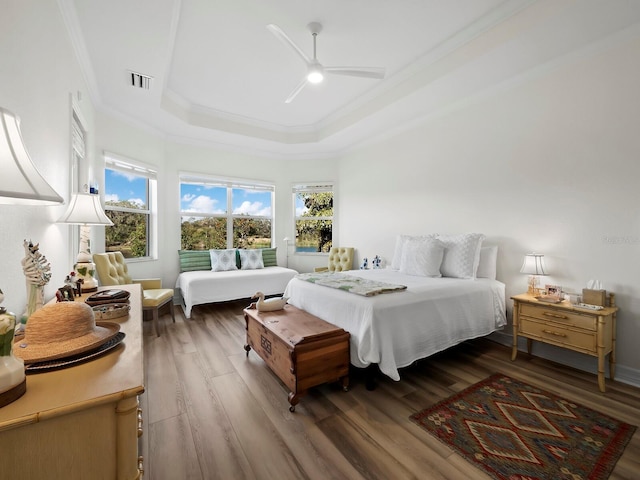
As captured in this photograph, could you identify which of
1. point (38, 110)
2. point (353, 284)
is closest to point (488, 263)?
point (353, 284)

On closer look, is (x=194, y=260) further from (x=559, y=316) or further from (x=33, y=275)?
(x=559, y=316)

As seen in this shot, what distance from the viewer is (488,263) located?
3330 millimetres

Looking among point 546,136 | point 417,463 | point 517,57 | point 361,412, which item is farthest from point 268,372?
point 517,57

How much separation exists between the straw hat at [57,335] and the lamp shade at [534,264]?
11.0 ft

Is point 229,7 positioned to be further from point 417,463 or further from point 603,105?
point 417,463

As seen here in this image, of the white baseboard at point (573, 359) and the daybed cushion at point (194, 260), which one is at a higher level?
the daybed cushion at point (194, 260)

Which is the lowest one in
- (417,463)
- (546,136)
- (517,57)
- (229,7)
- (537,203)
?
(417,463)

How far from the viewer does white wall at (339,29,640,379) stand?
98.0 inches

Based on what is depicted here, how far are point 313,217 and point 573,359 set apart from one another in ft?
14.7

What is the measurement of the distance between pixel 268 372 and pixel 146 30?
10.4ft

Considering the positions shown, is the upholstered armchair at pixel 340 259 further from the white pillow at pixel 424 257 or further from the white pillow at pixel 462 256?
the white pillow at pixel 462 256

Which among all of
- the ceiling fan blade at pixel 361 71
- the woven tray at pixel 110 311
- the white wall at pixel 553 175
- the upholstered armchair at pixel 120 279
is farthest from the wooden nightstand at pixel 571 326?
the upholstered armchair at pixel 120 279

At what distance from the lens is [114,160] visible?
405 cm

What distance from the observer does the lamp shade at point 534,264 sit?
280 cm
